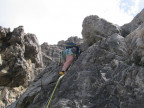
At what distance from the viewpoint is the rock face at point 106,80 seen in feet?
13.7

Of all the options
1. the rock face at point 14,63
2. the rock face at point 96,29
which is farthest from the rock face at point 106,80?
the rock face at point 14,63

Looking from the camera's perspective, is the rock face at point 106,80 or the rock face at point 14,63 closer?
the rock face at point 106,80

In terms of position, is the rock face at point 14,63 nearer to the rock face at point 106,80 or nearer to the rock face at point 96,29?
the rock face at point 96,29

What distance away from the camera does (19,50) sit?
29328 millimetres

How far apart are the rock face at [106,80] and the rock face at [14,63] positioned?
2150 cm

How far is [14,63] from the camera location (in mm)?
28156

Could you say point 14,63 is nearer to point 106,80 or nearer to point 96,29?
point 96,29

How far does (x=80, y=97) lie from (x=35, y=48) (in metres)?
29.6

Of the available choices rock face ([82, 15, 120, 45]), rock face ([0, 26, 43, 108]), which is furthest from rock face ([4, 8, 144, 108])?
rock face ([0, 26, 43, 108])

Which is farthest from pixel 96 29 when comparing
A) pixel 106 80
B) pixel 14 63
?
pixel 14 63

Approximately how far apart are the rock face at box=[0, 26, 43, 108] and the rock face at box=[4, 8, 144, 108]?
70.5 feet

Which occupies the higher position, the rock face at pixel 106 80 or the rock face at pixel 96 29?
the rock face at pixel 96 29

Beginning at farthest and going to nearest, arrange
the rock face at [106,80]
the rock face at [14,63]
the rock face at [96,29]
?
the rock face at [14,63], the rock face at [96,29], the rock face at [106,80]

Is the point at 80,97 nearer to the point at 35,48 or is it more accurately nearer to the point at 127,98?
the point at 127,98
